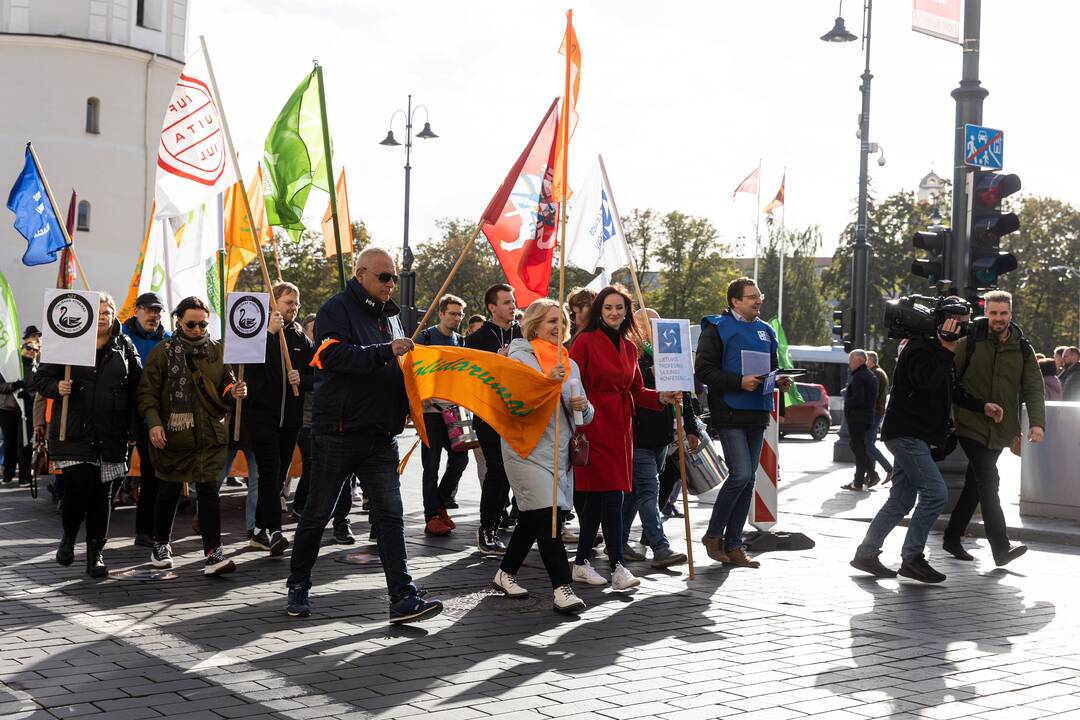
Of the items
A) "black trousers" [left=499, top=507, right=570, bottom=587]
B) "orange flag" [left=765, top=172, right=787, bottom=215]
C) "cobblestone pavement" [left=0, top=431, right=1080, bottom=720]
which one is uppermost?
"orange flag" [left=765, top=172, right=787, bottom=215]

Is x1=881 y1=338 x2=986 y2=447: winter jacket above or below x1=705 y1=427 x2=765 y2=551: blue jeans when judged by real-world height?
above

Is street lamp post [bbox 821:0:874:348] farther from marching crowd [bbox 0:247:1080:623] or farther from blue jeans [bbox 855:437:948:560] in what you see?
blue jeans [bbox 855:437:948:560]

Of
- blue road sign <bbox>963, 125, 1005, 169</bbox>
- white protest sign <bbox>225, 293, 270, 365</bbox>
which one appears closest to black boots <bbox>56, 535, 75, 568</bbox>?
white protest sign <bbox>225, 293, 270, 365</bbox>

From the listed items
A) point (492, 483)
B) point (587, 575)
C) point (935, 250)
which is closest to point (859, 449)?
point (935, 250)

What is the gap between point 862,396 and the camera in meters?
17.4

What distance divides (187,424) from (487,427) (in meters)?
2.09

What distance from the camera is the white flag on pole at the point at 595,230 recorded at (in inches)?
412

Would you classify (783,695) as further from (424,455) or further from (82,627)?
(424,455)

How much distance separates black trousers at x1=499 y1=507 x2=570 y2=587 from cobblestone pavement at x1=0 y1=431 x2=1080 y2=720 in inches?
9.2

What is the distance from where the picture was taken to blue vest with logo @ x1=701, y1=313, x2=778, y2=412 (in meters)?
9.04

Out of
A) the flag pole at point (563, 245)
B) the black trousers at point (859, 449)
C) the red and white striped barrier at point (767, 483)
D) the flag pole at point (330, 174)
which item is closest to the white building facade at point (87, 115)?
the black trousers at point (859, 449)

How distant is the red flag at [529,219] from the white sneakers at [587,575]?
220cm

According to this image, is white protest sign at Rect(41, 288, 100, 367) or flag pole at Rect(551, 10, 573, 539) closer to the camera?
flag pole at Rect(551, 10, 573, 539)

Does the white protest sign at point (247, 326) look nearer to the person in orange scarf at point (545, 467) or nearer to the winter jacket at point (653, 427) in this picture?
the person in orange scarf at point (545, 467)
